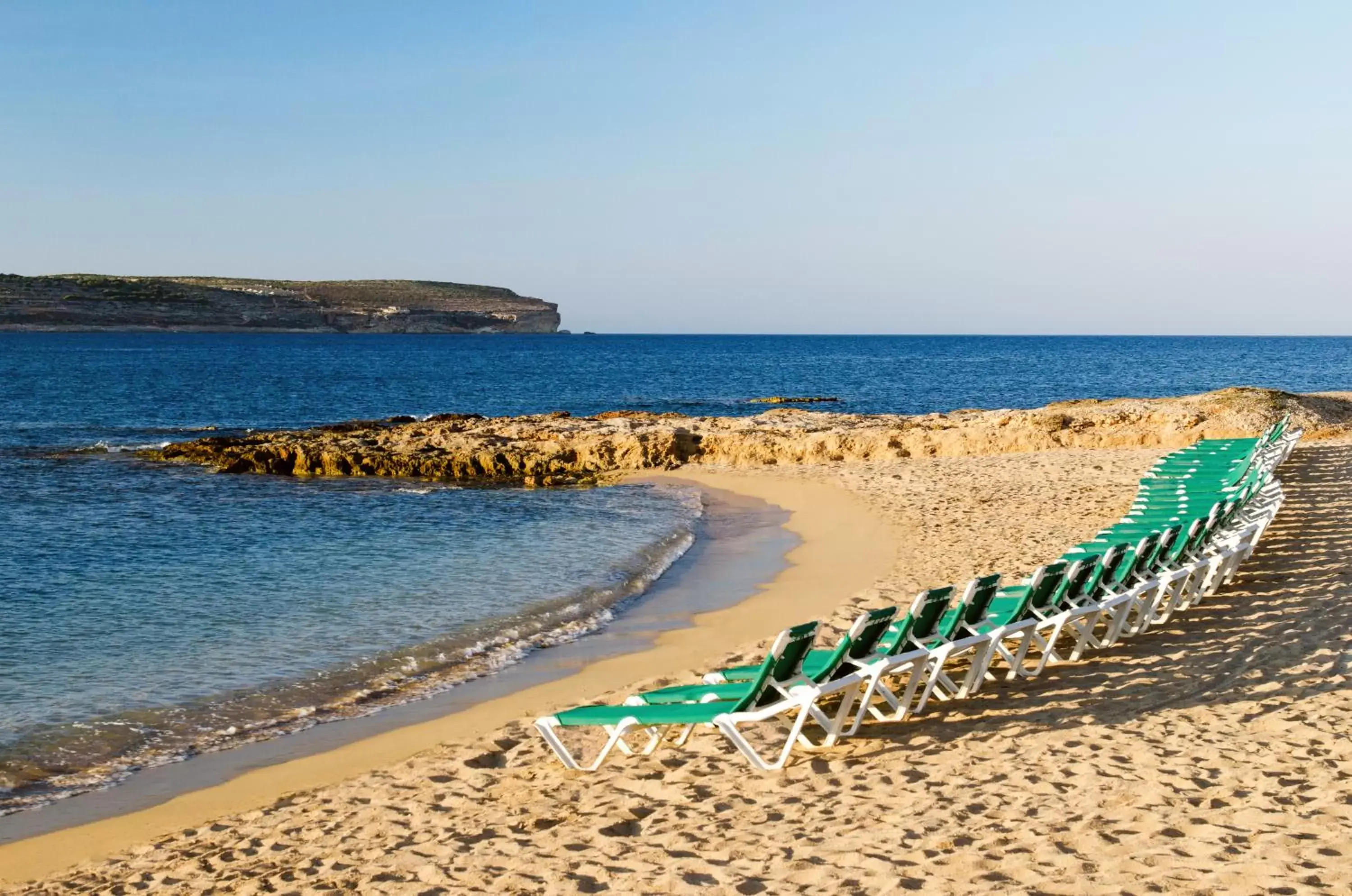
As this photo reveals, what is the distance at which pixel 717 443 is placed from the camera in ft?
79.7

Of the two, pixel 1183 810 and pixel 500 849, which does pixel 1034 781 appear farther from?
pixel 500 849

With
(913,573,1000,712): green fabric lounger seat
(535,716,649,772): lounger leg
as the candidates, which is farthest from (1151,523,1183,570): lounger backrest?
(535,716,649,772): lounger leg

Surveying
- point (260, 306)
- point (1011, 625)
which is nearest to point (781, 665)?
point (1011, 625)

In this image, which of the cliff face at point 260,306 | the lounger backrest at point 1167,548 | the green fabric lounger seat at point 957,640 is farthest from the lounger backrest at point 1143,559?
the cliff face at point 260,306

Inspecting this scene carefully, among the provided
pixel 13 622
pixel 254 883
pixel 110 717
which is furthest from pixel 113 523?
pixel 254 883

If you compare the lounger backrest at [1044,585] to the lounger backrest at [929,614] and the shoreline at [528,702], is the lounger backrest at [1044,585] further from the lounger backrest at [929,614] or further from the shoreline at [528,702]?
the shoreline at [528,702]

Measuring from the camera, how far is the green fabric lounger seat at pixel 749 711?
5691mm

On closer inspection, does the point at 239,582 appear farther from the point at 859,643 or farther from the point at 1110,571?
the point at 1110,571

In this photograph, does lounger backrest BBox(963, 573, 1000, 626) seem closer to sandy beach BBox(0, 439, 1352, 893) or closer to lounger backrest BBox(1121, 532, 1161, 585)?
sandy beach BBox(0, 439, 1352, 893)

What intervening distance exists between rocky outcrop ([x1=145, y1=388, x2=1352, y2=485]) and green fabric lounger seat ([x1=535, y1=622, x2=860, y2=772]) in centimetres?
1579

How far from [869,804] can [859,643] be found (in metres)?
1.24

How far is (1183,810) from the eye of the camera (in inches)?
189

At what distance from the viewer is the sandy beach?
4375 millimetres

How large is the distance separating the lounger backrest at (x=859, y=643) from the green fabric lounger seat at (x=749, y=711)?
3.9 inches
